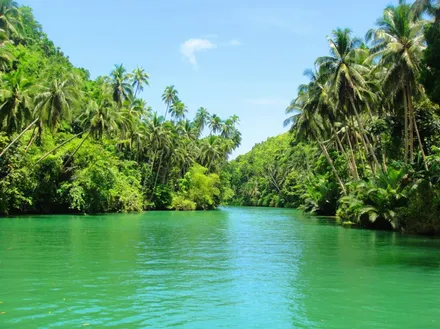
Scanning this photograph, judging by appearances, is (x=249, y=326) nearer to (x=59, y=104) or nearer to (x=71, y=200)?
(x=59, y=104)

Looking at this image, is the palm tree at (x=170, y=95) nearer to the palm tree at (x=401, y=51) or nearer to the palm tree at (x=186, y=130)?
the palm tree at (x=186, y=130)

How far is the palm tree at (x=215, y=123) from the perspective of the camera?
9200cm

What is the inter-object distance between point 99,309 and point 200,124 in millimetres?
84908

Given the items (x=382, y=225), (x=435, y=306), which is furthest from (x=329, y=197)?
(x=435, y=306)

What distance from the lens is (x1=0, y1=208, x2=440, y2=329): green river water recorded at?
8273mm

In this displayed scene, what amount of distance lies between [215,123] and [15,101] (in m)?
58.5

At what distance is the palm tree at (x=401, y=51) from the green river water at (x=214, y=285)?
1264 cm

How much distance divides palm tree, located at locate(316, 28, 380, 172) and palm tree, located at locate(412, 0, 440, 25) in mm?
9406

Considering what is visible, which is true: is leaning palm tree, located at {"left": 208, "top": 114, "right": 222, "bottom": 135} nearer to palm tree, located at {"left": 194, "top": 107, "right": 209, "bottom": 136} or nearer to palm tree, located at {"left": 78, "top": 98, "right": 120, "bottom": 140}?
palm tree, located at {"left": 194, "top": 107, "right": 209, "bottom": 136}

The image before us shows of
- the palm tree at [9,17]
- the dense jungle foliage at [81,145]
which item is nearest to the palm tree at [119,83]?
the dense jungle foliage at [81,145]

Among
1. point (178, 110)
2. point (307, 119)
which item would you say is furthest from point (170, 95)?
point (307, 119)

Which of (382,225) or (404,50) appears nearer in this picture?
(404,50)

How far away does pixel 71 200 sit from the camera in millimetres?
42219

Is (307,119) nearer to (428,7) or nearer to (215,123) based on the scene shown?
(428,7)
